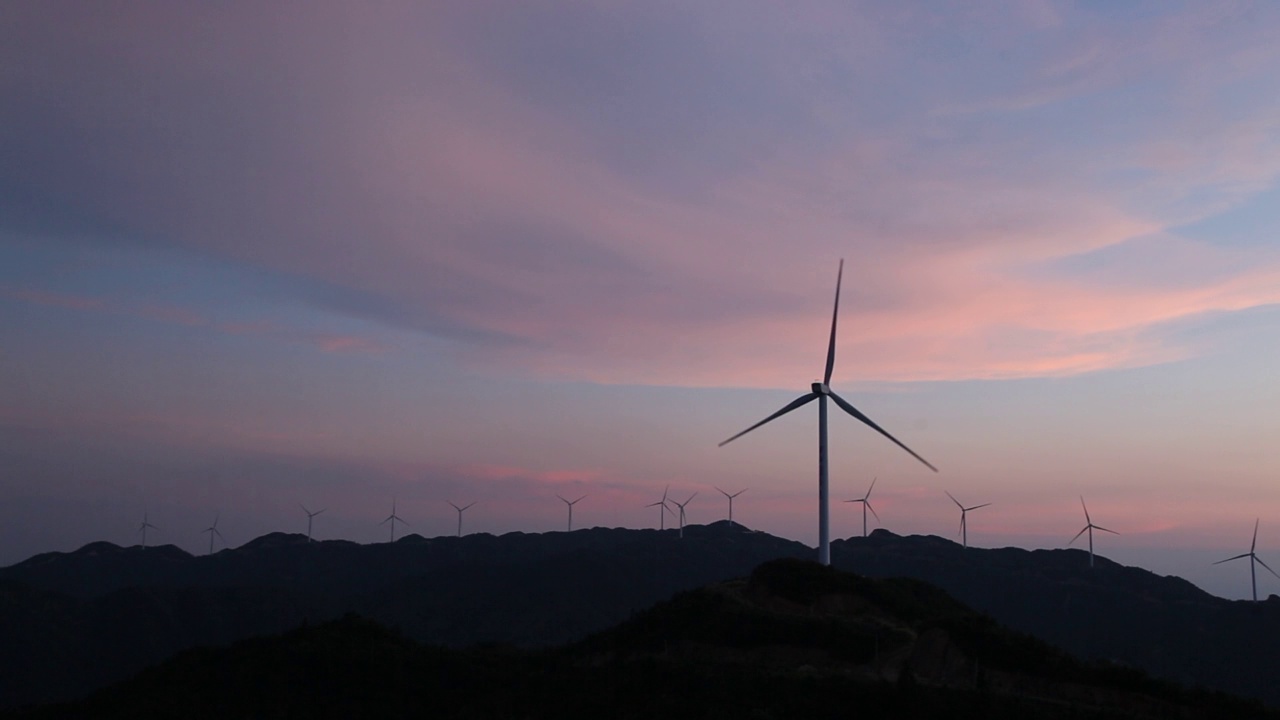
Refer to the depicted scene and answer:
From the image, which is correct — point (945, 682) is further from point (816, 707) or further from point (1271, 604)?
point (1271, 604)

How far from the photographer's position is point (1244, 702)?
68.7m

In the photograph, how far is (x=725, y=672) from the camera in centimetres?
7694

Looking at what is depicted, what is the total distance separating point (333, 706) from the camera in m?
85.6

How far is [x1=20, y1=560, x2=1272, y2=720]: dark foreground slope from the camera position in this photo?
6938 cm

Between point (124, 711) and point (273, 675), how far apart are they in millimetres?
11809

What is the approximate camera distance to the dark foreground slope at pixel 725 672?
69375mm

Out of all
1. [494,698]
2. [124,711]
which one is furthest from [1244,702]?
[124,711]

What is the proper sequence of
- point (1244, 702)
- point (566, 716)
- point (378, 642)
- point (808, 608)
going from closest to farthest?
1. point (1244, 702)
2. point (566, 716)
3. point (808, 608)
4. point (378, 642)

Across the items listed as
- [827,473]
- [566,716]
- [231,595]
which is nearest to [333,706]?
[566,716]

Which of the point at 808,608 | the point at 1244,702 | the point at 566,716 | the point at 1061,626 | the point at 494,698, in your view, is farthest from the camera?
the point at 1061,626

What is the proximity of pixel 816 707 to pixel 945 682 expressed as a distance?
41.7 ft

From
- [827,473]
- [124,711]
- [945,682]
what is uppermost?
[827,473]

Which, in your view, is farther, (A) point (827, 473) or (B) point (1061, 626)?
(B) point (1061, 626)

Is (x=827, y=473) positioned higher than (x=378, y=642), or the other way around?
(x=827, y=473)
